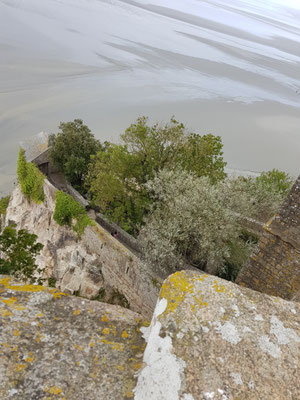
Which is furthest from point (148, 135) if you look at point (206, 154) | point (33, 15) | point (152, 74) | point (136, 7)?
point (136, 7)

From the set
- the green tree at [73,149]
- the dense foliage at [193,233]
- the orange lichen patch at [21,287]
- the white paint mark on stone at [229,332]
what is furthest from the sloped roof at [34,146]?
the white paint mark on stone at [229,332]

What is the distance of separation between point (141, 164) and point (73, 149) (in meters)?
6.88

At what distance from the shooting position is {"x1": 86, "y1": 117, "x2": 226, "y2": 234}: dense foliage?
16672 mm

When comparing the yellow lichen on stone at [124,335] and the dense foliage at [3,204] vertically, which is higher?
the yellow lichen on stone at [124,335]

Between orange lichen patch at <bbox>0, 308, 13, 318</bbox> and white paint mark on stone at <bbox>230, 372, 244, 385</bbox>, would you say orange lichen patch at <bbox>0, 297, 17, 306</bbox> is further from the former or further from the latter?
white paint mark on stone at <bbox>230, 372, 244, 385</bbox>

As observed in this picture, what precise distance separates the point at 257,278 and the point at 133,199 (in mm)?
9389

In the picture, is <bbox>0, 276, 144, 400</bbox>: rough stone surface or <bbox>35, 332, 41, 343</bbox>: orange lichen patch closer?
<bbox>0, 276, 144, 400</bbox>: rough stone surface

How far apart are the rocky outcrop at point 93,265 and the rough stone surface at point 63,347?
8.91 m

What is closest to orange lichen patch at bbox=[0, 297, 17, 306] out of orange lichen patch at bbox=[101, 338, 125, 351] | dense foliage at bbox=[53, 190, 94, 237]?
orange lichen patch at bbox=[101, 338, 125, 351]

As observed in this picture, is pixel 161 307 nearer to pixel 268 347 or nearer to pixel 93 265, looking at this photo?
pixel 268 347

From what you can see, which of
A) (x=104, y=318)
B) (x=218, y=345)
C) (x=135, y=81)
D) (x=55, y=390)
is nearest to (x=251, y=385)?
(x=218, y=345)

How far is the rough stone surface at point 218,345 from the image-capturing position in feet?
10.6

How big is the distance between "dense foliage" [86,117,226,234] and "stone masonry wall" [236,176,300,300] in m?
8.28

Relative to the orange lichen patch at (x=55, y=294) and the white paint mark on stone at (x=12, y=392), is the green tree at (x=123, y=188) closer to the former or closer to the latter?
the orange lichen patch at (x=55, y=294)
